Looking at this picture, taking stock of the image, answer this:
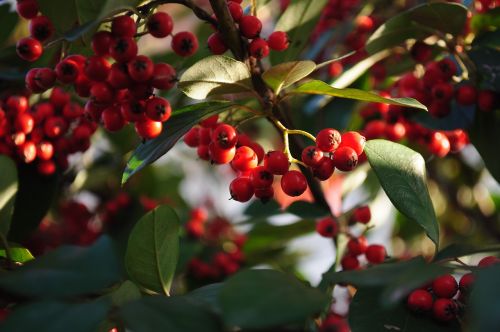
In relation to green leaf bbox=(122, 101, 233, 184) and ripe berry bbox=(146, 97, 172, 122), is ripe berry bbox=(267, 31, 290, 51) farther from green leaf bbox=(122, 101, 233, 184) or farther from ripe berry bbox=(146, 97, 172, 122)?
ripe berry bbox=(146, 97, 172, 122)

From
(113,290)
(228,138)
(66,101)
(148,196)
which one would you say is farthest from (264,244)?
(113,290)

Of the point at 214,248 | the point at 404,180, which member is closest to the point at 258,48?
the point at 404,180

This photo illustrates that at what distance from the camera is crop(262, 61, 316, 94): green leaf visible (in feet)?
4.00

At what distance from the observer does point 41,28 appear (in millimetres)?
1390

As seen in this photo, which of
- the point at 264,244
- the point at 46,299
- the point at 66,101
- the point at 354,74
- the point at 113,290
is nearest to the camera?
the point at 46,299

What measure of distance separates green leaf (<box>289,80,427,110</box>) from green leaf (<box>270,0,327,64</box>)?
0.94ft

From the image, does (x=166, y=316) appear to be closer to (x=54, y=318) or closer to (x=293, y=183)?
(x=54, y=318)

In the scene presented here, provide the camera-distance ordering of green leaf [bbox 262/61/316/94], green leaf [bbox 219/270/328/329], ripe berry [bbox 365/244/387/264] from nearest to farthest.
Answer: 1. green leaf [bbox 219/270/328/329]
2. green leaf [bbox 262/61/316/94]
3. ripe berry [bbox 365/244/387/264]

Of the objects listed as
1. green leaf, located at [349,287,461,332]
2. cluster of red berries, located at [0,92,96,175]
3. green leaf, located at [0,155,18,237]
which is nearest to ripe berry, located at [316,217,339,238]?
green leaf, located at [349,287,461,332]

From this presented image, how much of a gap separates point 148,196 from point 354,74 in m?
1.05

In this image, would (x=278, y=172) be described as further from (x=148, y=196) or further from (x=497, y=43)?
(x=148, y=196)

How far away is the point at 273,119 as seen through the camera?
1.34 m

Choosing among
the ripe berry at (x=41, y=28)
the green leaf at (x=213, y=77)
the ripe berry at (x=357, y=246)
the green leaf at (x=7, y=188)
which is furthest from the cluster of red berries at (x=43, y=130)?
the ripe berry at (x=357, y=246)

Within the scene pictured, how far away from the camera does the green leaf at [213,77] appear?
1.17 meters
